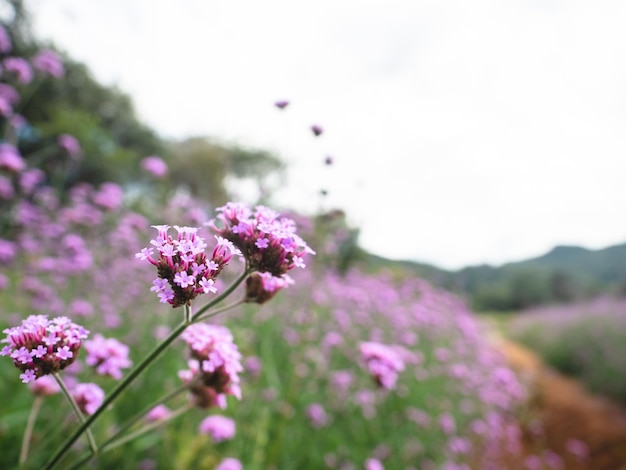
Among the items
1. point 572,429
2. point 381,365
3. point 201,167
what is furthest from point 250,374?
point 201,167

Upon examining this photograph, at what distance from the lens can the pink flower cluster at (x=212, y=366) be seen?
1.12 m

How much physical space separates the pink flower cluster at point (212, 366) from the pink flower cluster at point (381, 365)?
3.19 ft

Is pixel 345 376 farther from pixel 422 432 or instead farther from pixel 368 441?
pixel 422 432

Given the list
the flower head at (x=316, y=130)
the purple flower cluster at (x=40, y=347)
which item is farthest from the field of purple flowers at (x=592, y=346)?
the purple flower cluster at (x=40, y=347)

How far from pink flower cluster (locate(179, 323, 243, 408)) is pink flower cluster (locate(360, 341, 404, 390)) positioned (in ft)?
3.19

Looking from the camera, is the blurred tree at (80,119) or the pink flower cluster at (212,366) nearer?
the pink flower cluster at (212,366)

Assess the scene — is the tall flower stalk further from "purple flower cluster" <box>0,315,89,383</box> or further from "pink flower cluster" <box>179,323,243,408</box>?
"purple flower cluster" <box>0,315,89,383</box>

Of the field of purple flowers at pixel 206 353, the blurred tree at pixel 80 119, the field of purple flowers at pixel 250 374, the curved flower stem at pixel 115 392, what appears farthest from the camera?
the blurred tree at pixel 80 119

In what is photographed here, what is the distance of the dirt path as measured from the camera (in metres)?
6.01

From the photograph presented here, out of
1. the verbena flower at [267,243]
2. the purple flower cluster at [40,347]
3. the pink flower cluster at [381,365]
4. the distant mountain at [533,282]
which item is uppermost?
the distant mountain at [533,282]

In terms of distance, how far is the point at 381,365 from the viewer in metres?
2.03

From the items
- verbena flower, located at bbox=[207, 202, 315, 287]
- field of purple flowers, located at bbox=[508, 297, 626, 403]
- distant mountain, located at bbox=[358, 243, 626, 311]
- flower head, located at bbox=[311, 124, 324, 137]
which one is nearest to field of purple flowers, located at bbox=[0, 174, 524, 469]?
verbena flower, located at bbox=[207, 202, 315, 287]

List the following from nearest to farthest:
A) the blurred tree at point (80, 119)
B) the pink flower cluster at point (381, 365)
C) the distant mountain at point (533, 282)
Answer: the pink flower cluster at point (381, 365) → the blurred tree at point (80, 119) → the distant mountain at point (533, 282)

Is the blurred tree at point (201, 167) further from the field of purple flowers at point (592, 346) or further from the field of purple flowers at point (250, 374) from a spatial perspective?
the field of purple flowers at point (250, 374)
